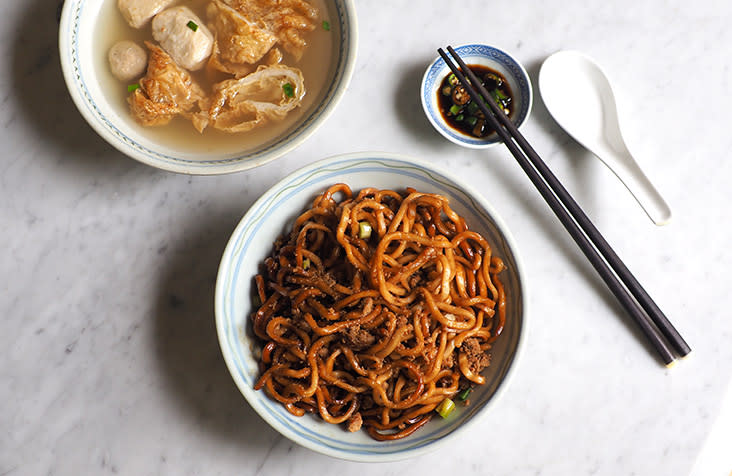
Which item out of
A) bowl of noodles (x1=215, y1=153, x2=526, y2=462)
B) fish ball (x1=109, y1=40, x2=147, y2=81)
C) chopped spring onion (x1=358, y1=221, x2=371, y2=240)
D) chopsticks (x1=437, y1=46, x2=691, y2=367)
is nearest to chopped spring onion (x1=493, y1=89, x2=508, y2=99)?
chopsticks (x1=437, y1=46, x2=691, y2=367)

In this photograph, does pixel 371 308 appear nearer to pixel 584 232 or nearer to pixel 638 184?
pixel 584 232

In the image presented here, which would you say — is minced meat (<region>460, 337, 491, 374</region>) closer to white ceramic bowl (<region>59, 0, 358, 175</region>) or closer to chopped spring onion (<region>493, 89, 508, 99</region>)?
white ceramic bowl (<region>59, 0, 358, 175</region>)

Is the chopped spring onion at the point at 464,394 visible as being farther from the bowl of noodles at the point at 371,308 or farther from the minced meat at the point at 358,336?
the minced meat at the point at 358,336

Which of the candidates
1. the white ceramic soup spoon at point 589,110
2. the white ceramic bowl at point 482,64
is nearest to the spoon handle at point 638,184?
the white ceramic soup spoon at point 589,110

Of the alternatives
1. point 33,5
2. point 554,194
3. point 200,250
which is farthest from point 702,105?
point 33,5

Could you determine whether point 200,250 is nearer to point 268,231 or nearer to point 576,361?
point 268,231
